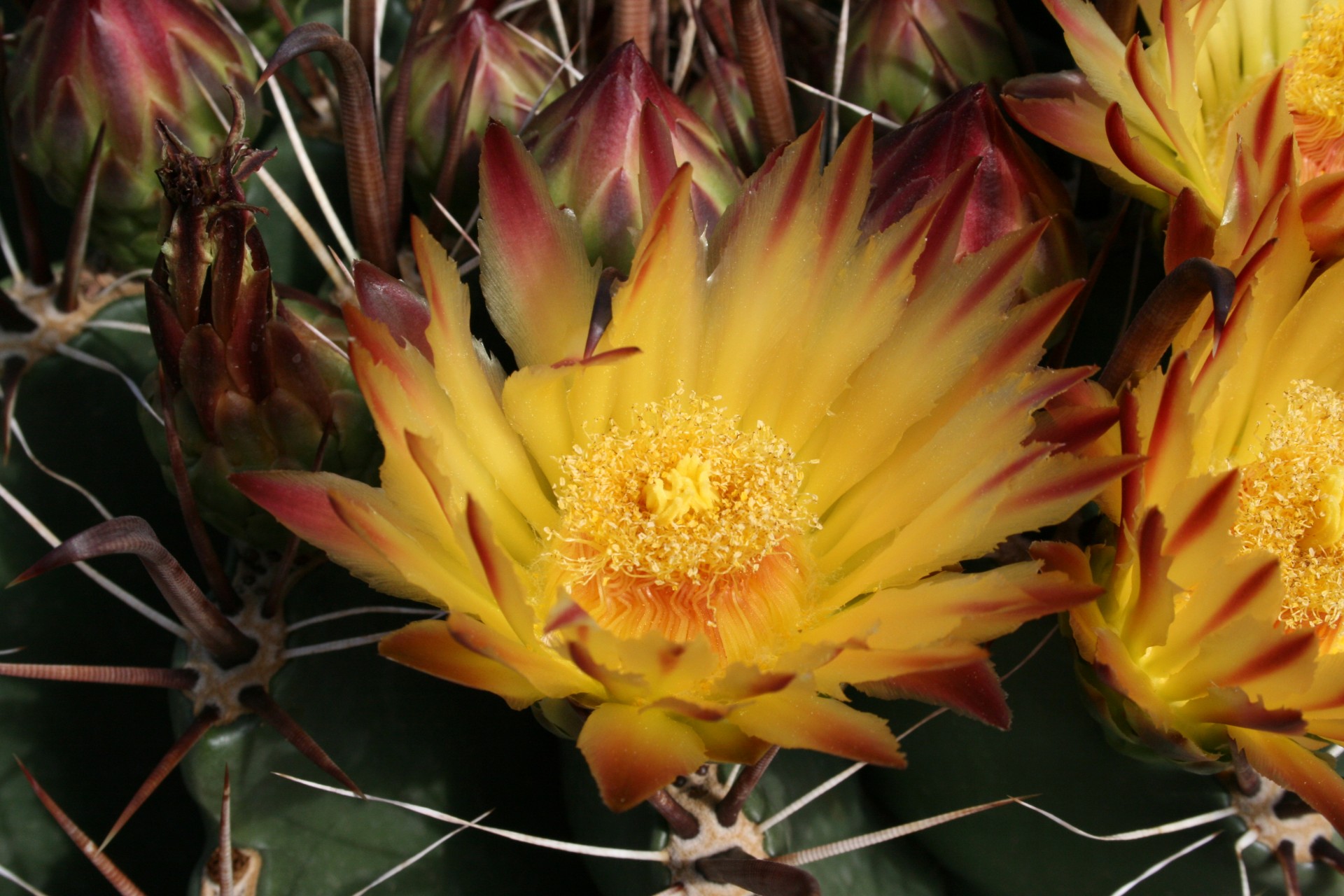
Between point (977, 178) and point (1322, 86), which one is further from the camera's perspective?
point (1322, 86)

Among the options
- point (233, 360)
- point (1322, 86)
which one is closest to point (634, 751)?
point (233, 360)

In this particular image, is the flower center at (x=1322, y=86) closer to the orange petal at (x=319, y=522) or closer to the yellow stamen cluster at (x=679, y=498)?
the yellow stamen cluster at (x=679, y=498)

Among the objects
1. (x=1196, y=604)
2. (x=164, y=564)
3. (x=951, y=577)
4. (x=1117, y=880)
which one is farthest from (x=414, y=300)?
(x=1117, y=880)

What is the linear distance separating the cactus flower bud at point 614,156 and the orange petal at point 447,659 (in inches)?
10.7

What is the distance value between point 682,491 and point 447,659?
0.23 m

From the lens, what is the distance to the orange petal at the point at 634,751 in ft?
1.53

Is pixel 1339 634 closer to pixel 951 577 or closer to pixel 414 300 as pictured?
pixel 951 577

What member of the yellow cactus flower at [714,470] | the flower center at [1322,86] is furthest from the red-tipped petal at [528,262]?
the flower center at [1322,86]

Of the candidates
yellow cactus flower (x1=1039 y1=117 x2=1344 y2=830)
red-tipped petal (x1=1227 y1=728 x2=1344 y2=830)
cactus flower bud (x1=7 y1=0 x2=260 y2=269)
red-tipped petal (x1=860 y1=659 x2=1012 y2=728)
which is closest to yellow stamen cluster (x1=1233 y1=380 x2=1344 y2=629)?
yellow cactus flower (x1=1039 y1=117 x2=1344 y2=830)

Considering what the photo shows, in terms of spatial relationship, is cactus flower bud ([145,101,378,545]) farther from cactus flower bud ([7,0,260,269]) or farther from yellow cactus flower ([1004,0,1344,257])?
yellow cactus flower ([1004,0,1344,257])

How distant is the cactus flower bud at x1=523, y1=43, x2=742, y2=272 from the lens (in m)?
0.69

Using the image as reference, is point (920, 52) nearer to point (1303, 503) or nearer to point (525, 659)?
point (1303, 503)

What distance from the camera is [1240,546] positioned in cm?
55

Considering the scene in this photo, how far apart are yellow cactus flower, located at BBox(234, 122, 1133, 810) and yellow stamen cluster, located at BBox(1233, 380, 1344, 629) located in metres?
0.19
